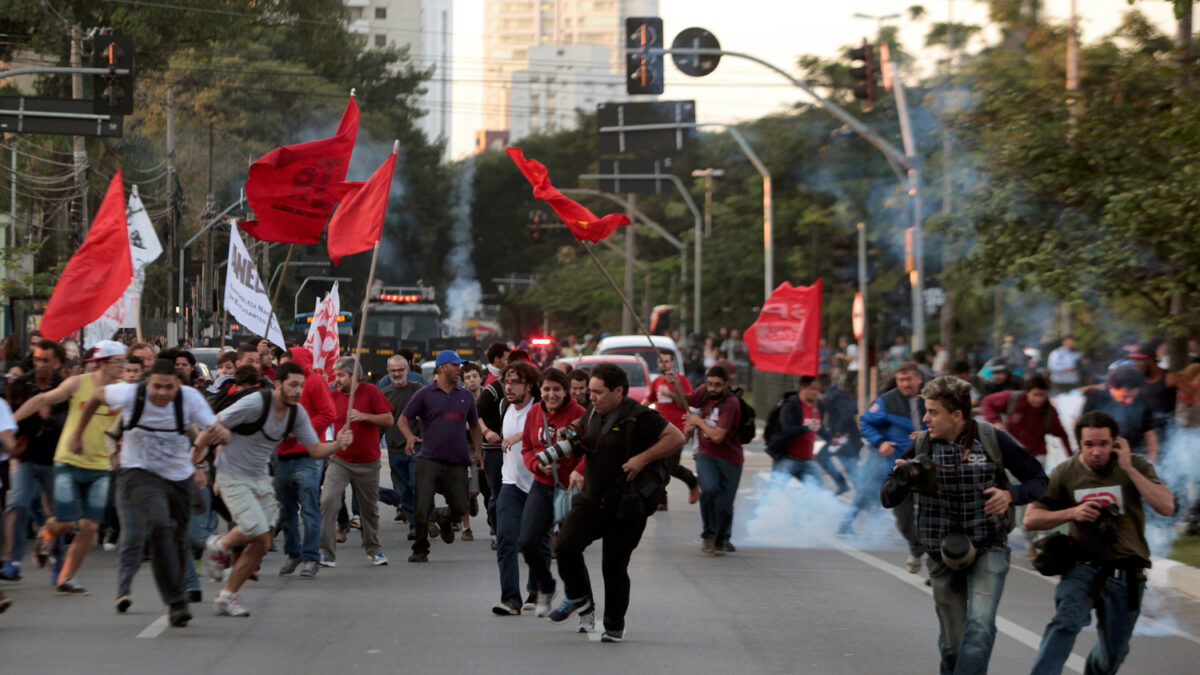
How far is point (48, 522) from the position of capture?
11.1m

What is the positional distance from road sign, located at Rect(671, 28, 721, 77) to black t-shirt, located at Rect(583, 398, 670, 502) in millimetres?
12643

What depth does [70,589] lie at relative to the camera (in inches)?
425

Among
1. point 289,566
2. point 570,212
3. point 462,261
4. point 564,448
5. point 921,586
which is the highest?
point 462,261

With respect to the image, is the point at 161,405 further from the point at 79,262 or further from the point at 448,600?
the point at 79,262

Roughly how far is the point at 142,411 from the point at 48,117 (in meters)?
16.3

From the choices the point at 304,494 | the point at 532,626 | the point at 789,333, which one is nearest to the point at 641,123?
the point at 789,333

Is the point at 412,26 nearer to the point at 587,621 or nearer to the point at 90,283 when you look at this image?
the point at 90,283

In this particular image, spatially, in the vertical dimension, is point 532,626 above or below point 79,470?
below

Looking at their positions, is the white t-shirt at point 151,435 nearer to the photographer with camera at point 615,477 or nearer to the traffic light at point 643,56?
the photographer with camera at point 615,477

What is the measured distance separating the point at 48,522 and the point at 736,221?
4252 cm

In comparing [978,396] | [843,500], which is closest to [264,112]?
[978,396]

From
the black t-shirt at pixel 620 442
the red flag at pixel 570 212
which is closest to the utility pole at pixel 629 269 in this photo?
the red flag at pixel 570 212

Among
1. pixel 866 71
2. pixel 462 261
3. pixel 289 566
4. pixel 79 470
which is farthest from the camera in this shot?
pixel 462 261

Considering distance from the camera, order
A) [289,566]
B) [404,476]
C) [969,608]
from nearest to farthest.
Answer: [969,608]
[289,566]
[404,476]
